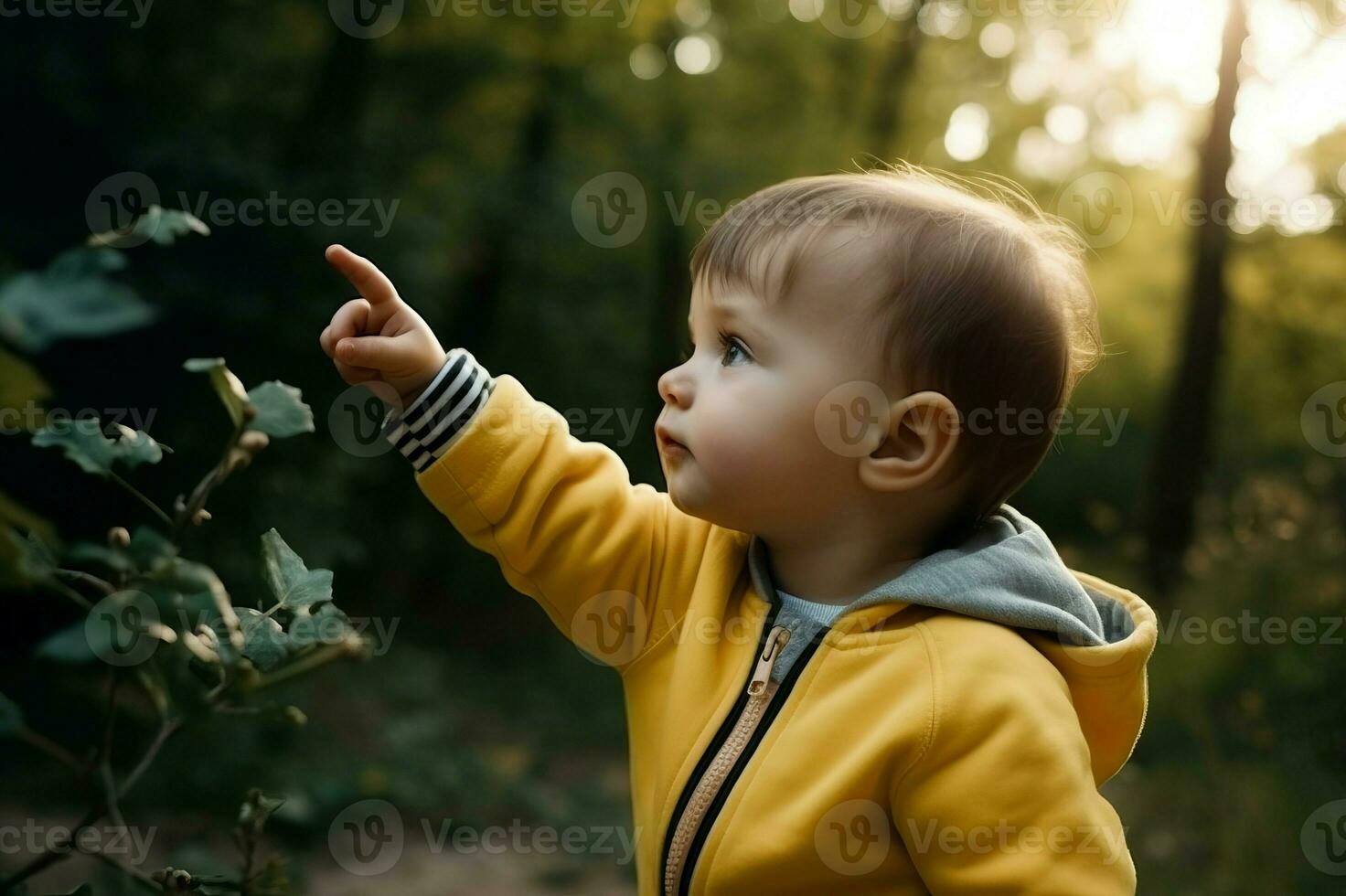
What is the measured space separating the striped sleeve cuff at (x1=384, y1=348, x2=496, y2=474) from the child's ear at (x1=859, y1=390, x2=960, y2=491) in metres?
0.50

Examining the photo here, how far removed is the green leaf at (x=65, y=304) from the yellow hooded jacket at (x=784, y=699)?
0.78m

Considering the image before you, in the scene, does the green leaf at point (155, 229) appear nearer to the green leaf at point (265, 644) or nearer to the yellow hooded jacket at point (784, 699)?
the green leaf at point (265, 644)

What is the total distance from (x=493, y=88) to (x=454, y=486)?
6.35 metres

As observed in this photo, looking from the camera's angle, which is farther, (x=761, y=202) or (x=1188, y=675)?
(x=1188, y=675)

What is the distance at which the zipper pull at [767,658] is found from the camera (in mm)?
1504

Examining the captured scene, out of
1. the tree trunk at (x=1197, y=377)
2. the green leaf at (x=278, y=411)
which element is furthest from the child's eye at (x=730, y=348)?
the tree trunk at (x=1197, y=377)

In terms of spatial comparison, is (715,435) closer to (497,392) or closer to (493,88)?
(497,392)

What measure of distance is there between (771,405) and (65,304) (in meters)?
0.90

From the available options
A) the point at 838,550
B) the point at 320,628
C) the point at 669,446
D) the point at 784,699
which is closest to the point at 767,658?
the point at 784,699

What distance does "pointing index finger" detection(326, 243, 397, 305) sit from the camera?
1.43 meters

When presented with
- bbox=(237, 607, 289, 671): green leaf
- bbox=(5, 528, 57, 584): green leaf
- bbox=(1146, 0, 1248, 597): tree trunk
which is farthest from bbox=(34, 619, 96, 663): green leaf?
bbox=(1146, 0, 1248, 597): tree trunk

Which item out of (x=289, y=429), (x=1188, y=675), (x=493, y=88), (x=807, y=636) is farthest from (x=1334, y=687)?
(x=493, y=88)

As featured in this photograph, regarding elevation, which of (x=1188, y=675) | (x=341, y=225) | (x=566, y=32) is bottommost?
(x=1188, y=675)

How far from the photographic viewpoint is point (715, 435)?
1.50 m
